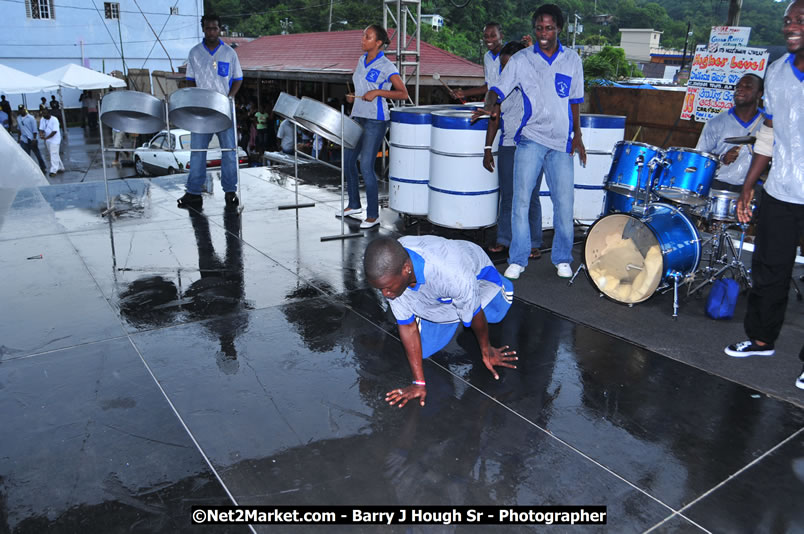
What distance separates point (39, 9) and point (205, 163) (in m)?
33.6

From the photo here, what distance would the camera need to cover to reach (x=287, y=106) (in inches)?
241


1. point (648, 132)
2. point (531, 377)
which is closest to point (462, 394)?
point (531, 377)

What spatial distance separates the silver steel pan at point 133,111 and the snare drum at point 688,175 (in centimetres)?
501

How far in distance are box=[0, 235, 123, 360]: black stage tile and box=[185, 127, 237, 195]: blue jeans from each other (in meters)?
1.79

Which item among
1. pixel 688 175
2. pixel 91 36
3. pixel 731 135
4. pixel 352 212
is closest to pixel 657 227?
pixel 688 175

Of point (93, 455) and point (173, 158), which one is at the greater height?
point (93, 455)

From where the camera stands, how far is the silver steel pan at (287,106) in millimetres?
6031

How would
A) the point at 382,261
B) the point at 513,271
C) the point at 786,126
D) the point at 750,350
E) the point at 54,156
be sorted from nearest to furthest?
the point at 382,261
the point at 786,126
the point at 750,350
the point at 513,271
the point at 54,156

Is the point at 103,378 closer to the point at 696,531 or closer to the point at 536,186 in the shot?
the point at 696,531

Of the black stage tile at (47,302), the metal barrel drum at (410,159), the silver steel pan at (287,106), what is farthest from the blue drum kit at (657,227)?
the black stage tile at (47,302)

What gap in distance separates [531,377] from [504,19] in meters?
38.9

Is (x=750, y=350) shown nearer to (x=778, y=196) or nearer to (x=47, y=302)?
(x=778, y=196)

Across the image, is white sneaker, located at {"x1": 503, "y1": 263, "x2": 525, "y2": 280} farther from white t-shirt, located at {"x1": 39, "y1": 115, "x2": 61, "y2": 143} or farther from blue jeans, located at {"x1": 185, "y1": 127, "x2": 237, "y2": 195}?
white t-shirt, located at {"x1": 39, "y1": 115, "x2": 61, "y2": 143}

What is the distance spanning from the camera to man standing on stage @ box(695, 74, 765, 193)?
5.07m
